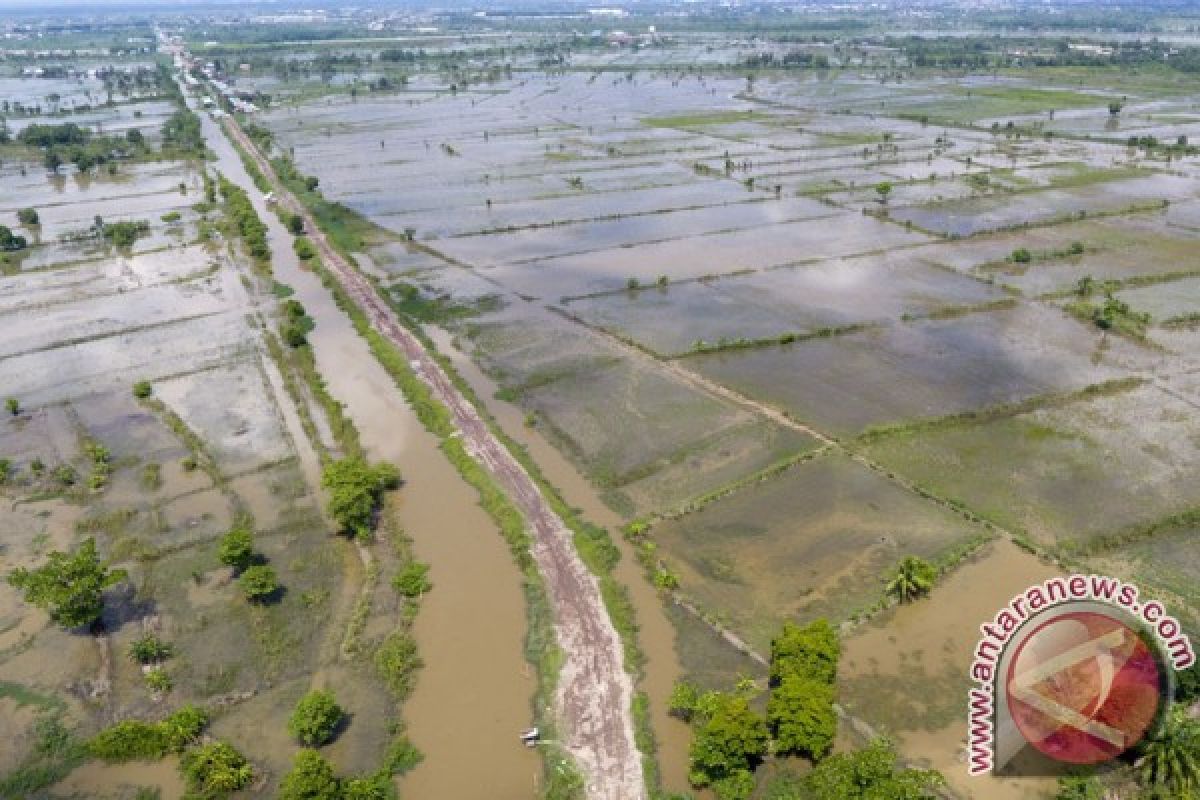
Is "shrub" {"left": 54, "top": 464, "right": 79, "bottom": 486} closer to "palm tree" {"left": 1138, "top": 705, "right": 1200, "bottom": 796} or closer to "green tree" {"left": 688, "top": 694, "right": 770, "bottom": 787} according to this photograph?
"green tree" {"left": 688, "top": 694, "right": 770, "bottom": 787}

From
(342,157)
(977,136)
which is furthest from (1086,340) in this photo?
(342,157)

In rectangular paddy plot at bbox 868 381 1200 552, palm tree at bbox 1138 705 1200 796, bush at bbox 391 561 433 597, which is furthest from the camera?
rectangular paddy plot at bbox 868 381 1200 552

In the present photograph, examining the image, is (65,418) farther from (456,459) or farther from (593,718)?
(593,718)

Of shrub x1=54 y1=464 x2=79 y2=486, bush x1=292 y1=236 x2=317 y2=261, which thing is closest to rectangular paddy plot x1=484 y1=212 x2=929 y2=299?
bush x1=292 y1=236 x2=317 y2=261

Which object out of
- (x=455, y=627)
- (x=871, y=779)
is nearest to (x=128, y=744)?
(x=455, y=627)

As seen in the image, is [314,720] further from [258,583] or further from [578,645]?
[578,645]

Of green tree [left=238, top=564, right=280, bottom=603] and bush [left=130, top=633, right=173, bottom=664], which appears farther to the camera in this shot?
green tree [left=238, top=564, right=280, bottom=603]

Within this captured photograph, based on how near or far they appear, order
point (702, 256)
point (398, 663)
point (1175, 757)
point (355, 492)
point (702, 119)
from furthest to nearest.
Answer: point (702, 119) → point (702, 256) → point (355, 492) → point (398, 663) → point (1175, 757)
